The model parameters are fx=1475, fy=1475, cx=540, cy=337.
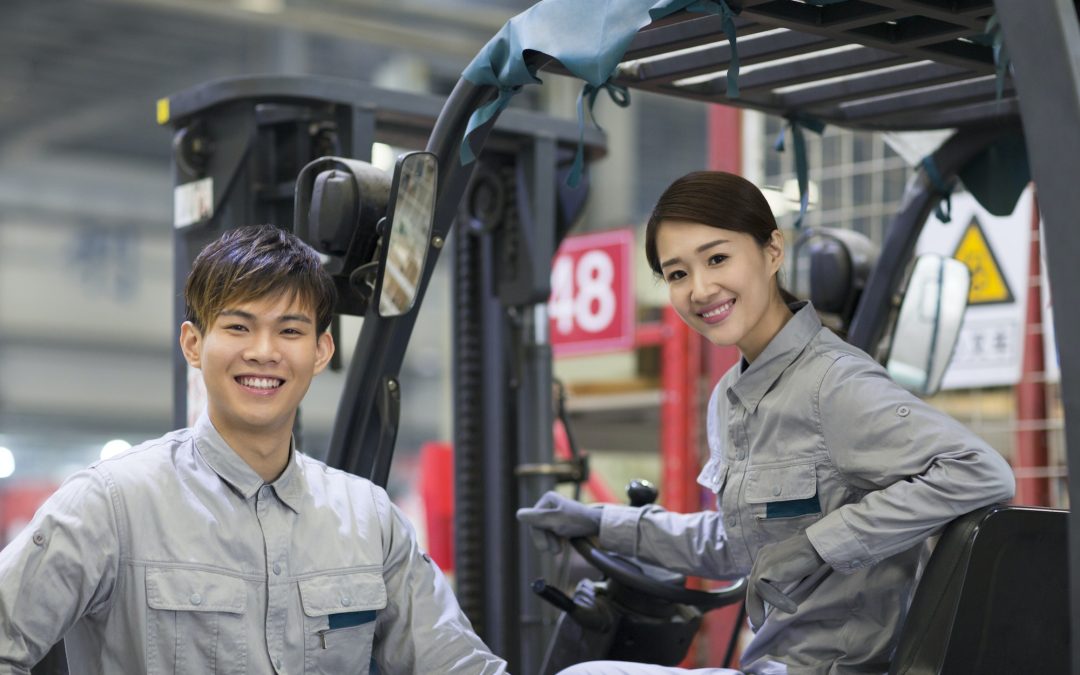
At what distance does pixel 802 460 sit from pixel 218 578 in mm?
942

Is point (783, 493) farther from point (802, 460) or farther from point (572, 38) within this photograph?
point (572, 38)

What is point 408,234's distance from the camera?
9.02ft

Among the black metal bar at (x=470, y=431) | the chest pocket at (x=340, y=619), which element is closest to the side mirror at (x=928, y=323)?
the black metal bar at (x=470, y=431)

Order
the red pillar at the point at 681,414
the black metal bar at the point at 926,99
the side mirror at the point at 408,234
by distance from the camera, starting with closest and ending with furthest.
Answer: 1. the side mirror at the point at 408,234
2. the black metal bar at the point at 926,99
3. the red pillar at the point at 681,414

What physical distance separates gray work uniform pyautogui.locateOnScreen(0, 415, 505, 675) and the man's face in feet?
0.22

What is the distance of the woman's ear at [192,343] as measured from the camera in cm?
225

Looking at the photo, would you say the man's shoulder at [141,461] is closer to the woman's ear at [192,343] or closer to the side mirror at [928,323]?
the woman's ear at [192,343]

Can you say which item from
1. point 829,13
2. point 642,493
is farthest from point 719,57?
point 642,493

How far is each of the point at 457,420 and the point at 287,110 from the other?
3.86ft

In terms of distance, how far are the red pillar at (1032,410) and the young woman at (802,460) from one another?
2.35 metres

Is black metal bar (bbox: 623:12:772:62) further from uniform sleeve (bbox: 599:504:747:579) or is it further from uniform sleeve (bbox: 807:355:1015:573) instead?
uniform sleeve (bbox: 599:504:747:579)

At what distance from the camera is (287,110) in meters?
3.71

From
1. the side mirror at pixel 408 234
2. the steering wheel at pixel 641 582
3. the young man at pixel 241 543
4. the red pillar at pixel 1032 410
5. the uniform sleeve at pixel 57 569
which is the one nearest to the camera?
the uniform sleeve at pixel 57 569

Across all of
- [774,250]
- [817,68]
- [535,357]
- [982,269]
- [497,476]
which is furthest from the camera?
[982,269]
